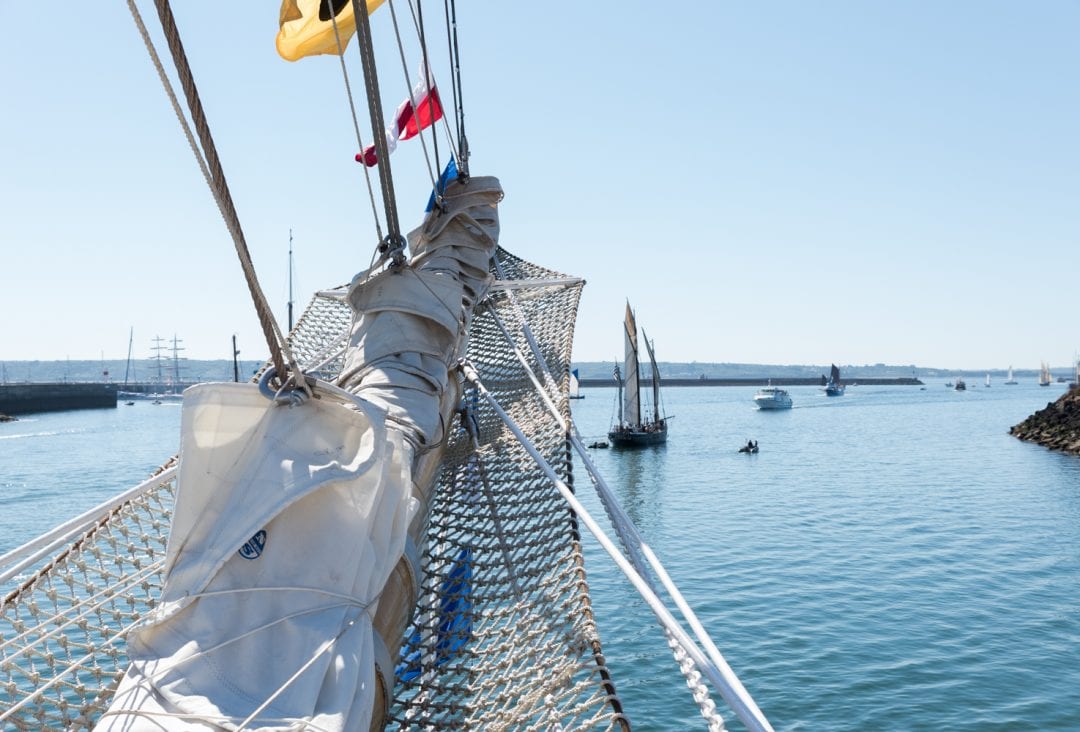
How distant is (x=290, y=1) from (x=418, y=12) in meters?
1.25

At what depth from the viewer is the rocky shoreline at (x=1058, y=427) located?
38031mm

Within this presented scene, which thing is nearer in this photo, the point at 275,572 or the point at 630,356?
the point at 275,572

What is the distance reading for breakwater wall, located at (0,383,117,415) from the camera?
73.8 m

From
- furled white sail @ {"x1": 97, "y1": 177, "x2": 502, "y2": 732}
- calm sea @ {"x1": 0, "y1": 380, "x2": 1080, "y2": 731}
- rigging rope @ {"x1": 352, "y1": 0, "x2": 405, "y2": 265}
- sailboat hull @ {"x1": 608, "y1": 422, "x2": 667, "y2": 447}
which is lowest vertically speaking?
calm sea @ {"x1": 0, "y1": 380, "x2": 1080, "y2": 731}

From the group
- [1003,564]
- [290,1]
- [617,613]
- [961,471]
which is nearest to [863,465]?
[961,471]

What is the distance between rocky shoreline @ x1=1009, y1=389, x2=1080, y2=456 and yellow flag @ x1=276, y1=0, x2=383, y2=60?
39146mm

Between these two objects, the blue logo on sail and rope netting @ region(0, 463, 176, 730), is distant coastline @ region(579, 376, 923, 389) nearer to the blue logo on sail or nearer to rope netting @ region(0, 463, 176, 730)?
rope netting @ region(0, 463, 176, 730)

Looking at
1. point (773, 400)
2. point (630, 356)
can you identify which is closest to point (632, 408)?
point (630, 356)

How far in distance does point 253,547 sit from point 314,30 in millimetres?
3453

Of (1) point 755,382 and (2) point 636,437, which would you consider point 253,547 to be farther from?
(1) point 755,382

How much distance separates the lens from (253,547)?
2.53 meters

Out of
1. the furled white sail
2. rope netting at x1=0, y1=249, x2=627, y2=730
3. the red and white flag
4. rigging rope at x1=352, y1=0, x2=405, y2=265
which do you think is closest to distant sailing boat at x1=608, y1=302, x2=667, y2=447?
the red and white flag

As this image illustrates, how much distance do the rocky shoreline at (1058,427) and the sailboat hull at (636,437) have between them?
17.8 metres

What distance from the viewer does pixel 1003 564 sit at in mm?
17344
